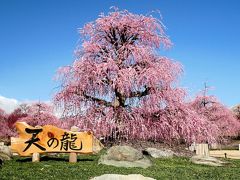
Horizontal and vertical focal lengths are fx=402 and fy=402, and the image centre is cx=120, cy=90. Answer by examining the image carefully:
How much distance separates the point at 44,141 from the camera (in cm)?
1795

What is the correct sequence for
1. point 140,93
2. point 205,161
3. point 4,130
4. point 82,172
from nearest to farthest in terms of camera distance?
1. point 82,172
2. point 205,161
3. point 140,93
4. point 4,130

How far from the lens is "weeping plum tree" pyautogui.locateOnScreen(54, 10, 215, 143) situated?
24047mm

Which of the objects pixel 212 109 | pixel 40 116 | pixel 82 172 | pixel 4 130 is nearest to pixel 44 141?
pixel 82 172

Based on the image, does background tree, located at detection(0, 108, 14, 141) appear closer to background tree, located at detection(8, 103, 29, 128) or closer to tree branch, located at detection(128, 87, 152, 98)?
background tree, located at detection(8, 103, 29, 128)

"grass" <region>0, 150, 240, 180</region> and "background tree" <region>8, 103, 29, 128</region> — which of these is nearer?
"grass" <region>0, 150, 240, 180</region>

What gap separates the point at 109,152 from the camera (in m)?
17.6

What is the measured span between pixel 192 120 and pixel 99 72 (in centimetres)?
664

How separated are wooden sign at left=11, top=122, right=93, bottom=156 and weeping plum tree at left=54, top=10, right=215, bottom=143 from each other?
611 cm

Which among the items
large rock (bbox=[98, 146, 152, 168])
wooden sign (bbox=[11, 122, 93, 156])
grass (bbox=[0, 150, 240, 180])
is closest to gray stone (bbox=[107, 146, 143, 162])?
large rock (bbox=[98, 146, 152, 168])

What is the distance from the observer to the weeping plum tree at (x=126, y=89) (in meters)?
24.0

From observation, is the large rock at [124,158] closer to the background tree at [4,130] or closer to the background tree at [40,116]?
the background tree at [40,116]

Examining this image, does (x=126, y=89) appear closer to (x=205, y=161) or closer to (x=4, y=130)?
(x=205, y=161)

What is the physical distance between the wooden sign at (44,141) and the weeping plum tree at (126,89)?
6109 mm

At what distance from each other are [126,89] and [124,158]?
7251 millimetres
